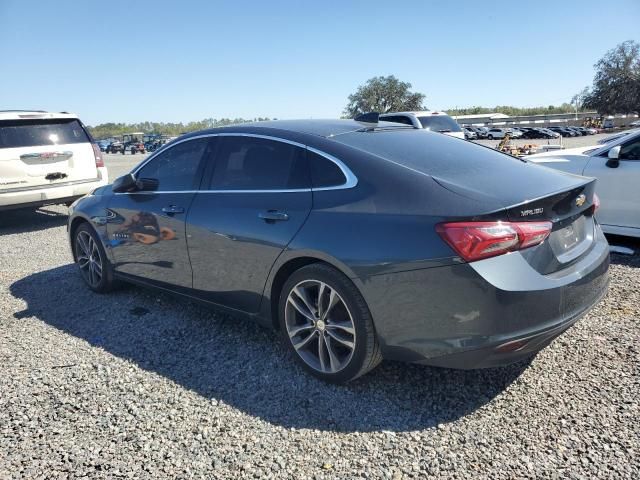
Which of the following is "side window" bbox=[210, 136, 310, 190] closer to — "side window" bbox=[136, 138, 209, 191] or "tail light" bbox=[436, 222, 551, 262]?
"side window" bbox=[136, 138, 209, 191]

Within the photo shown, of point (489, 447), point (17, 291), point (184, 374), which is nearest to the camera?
point (489, 447)

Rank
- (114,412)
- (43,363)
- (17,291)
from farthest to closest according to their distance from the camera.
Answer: (17,291)
(43,363)
(114,412)

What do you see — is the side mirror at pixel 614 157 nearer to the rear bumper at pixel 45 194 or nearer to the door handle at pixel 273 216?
the door handle at pixel 273 216

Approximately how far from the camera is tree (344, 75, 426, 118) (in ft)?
288

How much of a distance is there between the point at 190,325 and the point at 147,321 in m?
0.42

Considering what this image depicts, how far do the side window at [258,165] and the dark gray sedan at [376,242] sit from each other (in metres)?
0.01

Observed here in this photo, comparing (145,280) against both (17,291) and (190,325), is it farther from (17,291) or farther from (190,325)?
(17,291)

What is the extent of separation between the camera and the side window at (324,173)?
9.89 feet

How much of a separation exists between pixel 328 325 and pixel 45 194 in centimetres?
720

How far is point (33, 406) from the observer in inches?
118

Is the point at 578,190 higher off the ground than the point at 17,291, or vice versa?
the point at 578,190

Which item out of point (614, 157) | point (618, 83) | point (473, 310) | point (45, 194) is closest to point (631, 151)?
point (614, 157)

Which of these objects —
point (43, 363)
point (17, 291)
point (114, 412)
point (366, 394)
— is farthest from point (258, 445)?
point (17, 291)

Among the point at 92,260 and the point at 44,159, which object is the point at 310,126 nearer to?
the point at 92,260
